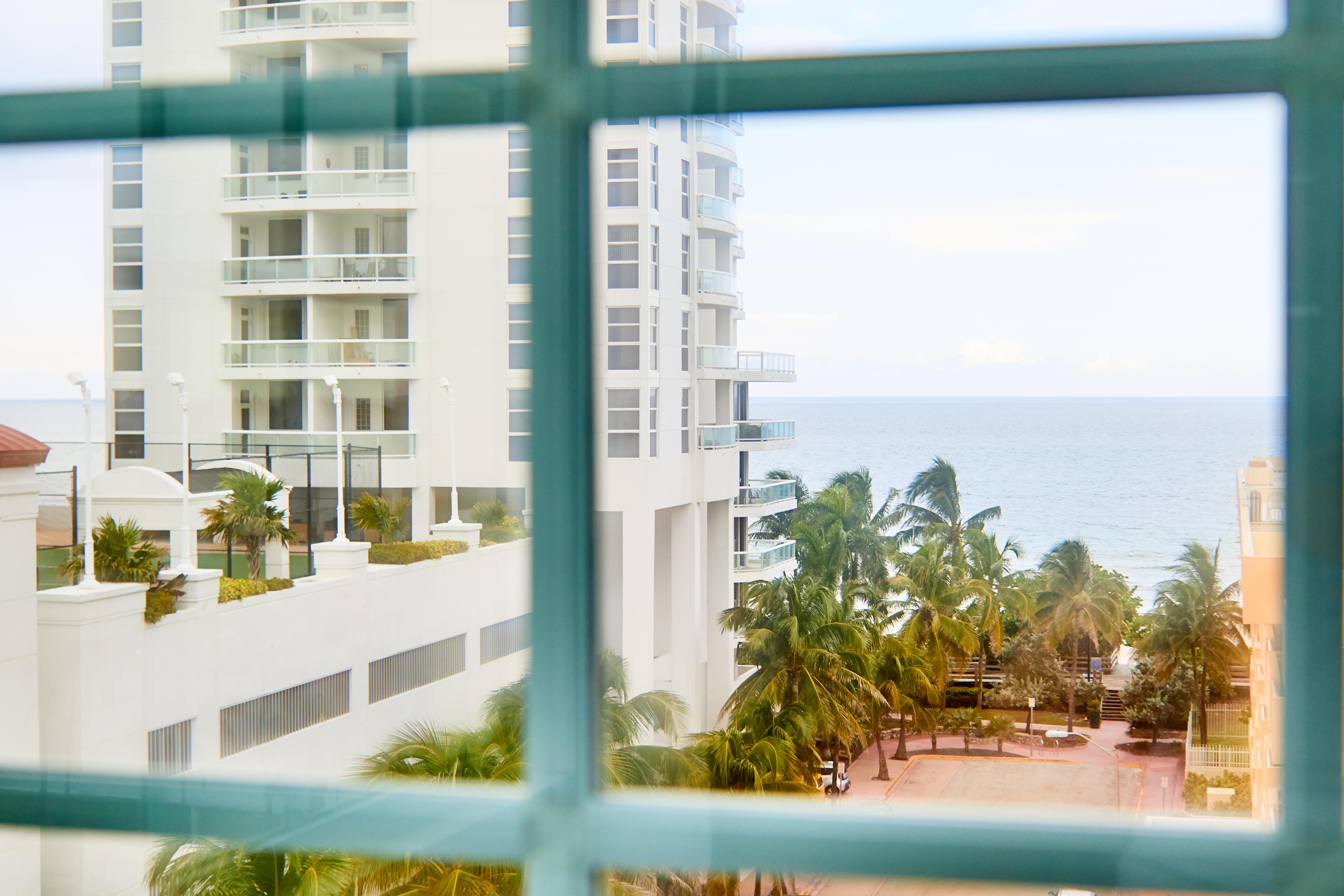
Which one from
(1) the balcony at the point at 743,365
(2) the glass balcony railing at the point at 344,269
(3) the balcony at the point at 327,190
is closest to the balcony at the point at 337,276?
(2) the glass balcony railing at the point at 344,269

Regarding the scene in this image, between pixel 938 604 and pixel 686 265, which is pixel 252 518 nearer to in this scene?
pixel 686 265

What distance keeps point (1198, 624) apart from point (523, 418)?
56cm

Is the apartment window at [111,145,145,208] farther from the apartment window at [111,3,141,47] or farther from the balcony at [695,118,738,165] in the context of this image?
the balcony at [695,118,738,165]

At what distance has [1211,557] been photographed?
2.76 ft

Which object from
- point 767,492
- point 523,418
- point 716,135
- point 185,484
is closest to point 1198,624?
point 767,492

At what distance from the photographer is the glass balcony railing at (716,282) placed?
1.16 metres

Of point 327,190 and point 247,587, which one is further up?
point 327,190

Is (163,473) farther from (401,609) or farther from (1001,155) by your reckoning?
(1001,155)

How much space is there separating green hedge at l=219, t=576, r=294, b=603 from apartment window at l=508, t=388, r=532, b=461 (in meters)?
0.71

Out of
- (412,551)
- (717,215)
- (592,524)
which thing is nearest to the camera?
(592,524)

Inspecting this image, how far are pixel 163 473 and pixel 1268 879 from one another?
1656 millimetres

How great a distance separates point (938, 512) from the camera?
0.91m

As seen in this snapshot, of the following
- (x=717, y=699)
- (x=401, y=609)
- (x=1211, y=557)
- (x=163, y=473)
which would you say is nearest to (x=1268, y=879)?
(x=1211, y=557)

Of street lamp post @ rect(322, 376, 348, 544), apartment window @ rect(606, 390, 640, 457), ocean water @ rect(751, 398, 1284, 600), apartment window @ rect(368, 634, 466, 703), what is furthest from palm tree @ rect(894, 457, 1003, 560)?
street lamp post @ rect(322, 376, 348, 544)
